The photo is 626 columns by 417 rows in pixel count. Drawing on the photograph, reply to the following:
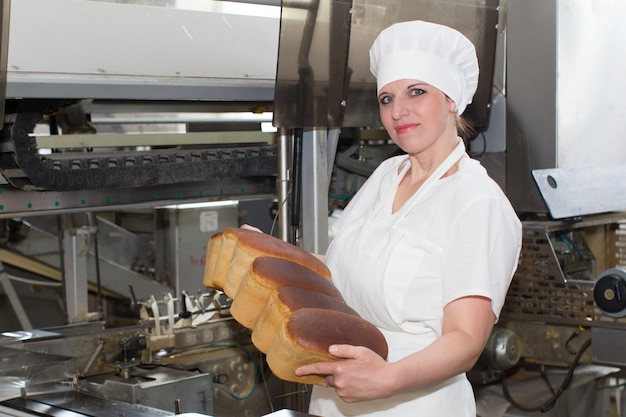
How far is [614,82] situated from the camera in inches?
→ 102

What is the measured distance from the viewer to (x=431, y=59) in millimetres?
1514

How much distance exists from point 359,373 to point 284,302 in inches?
6.7

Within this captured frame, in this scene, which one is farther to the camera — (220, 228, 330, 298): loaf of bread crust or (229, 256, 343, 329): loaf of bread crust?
(220, 228, 330, 298): loaf of bread crust

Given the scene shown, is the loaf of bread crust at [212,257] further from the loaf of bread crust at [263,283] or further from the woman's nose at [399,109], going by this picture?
the woman's nose at [399,109]

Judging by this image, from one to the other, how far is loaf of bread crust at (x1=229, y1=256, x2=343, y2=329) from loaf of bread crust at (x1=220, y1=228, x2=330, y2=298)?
1.3 inches

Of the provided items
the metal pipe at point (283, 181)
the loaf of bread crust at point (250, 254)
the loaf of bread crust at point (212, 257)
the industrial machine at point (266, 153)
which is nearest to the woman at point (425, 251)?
the loaf of bread crust at point (250, 254)

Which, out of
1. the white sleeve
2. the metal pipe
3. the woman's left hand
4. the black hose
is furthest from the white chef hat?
the black hose

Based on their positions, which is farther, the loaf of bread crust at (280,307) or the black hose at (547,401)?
the black hose at (547,401)

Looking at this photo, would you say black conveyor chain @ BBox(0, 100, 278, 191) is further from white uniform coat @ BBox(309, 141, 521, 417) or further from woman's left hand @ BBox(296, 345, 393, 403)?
woman's left hand @ BBox(296, 345, 393, 403)

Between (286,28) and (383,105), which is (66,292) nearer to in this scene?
(286,28)

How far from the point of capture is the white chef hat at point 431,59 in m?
1.51

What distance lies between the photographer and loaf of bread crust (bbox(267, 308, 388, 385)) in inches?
Result: 51.3

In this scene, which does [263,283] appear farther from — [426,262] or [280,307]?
[426,262]

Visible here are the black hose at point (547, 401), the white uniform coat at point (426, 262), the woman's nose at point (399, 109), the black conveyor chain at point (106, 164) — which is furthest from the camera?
the black hose at point (547, 401)
